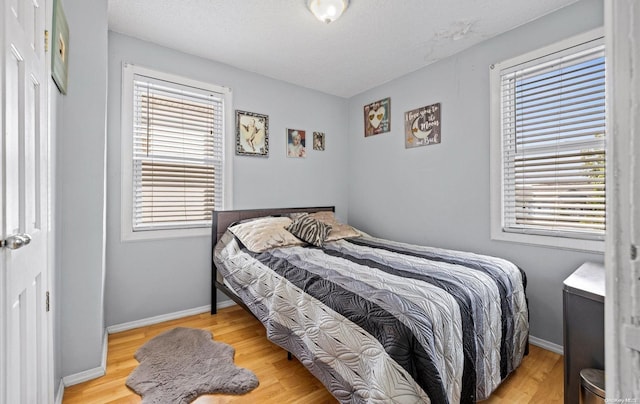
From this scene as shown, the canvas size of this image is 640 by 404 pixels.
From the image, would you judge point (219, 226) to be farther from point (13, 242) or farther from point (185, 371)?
point (13, 242)

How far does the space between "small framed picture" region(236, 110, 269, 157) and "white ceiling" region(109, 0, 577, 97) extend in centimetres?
52

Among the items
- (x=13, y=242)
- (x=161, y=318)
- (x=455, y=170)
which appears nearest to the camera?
(x=13, y=242)

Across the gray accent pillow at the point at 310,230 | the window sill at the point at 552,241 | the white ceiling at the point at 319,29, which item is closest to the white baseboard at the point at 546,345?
the window sill at the point at 552,241

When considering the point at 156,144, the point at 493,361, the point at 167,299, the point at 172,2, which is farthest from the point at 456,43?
the point at 167,299

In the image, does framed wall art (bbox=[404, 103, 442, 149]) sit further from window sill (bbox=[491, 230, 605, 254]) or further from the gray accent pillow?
the gray accent pillow

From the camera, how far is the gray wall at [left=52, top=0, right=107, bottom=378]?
1.68 metres

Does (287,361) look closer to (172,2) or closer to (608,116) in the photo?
(608,116)

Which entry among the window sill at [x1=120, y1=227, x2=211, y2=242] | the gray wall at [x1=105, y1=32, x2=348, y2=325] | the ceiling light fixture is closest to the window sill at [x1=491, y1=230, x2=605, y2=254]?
the gray wall at [x1=105, y1=32, x2=348, y2=325]

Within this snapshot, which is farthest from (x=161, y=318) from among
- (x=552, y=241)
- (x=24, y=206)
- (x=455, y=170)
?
(x=552, y=241)

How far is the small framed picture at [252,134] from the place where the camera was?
3.03 metres

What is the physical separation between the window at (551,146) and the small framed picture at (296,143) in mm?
2041

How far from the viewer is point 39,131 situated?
3.74 feet

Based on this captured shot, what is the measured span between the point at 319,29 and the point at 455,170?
1788 mm

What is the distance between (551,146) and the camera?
85.1 inches
